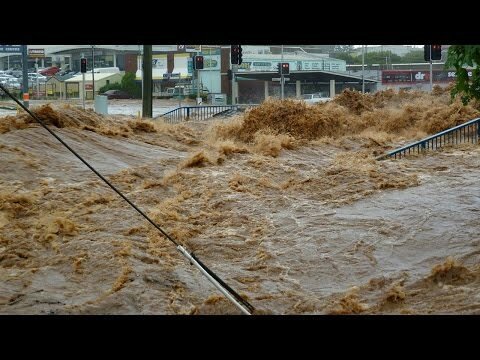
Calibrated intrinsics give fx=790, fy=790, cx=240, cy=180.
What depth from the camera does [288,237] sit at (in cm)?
1227

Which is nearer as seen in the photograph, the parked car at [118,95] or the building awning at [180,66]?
the building awning at [180,66]

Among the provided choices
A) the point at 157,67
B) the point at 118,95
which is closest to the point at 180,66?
the point at 157,67

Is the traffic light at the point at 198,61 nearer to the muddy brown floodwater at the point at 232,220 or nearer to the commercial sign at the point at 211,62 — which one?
the commercial sign at the point at 211,62

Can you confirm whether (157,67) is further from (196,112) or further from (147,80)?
(147,80)

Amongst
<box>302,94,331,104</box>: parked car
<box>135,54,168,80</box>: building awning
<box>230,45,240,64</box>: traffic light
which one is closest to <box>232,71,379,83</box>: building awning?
<box>302,94,331,104</box>: parked car

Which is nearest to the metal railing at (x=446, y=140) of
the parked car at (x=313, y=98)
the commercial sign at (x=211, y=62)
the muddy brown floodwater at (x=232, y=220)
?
the muddy brown floodwater at (x=232, y=220)

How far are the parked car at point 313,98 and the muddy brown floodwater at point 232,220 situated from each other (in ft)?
2.44

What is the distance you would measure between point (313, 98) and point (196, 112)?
306 cm

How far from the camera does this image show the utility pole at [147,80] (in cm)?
1641

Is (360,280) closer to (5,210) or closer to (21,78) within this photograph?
Answer: (5,210)

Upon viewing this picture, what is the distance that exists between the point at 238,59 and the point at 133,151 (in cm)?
348

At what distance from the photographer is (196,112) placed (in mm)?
20453
